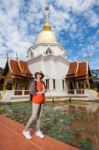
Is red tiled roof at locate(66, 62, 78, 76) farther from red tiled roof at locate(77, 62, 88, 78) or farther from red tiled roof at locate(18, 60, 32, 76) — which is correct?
red tiled roof at locate(18, 60, 32, 76)

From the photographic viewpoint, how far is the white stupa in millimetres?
20688

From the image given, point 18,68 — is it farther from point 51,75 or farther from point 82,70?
point 82,70

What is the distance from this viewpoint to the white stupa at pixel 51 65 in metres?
20.7

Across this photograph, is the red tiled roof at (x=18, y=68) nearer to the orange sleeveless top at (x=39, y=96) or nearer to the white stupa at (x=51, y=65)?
the white stupa at (x=51, y=65)

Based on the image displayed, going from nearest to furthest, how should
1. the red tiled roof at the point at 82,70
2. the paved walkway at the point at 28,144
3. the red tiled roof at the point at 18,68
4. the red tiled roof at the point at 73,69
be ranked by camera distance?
the paved walkway at the point at 28,144 < the red tiled roof at the point at 18,68 < the red tiled roof at the point at 82,70 < the red tiled roof at the point at 73,69

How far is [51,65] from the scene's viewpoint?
69.0ft

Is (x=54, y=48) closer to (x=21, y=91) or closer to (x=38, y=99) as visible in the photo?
(x=21, y=91)

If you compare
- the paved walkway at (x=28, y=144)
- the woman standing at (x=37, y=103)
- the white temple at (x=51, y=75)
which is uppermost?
the white temple at (x=51, y=75)

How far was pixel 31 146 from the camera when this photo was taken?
3.42 metres

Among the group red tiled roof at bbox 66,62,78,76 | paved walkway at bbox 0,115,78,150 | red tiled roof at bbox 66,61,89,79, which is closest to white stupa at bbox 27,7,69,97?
red tiled roof at bbox 66,62,78,76

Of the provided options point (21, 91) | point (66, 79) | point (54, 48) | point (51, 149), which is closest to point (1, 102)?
point (21, 91)

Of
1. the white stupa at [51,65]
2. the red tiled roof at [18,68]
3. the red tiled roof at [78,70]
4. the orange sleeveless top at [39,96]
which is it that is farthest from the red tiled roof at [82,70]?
the orange sleeveless top at [39,96]

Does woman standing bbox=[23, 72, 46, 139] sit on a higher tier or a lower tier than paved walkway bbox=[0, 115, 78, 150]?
higher

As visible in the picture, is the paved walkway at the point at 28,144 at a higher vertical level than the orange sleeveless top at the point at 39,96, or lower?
lower
